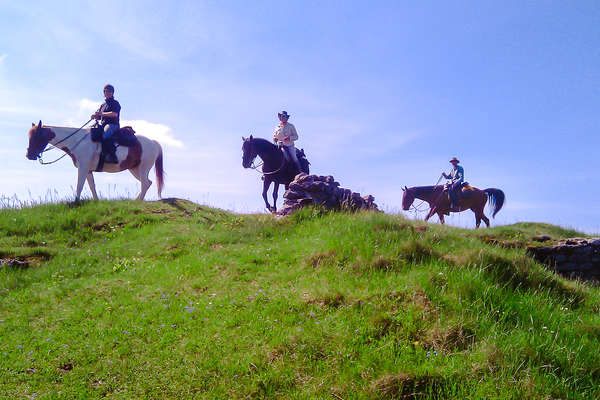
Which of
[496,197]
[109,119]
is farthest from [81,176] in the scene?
[496,197]

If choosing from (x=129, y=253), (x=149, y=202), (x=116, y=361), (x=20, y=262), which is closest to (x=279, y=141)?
(x=149, y=202)

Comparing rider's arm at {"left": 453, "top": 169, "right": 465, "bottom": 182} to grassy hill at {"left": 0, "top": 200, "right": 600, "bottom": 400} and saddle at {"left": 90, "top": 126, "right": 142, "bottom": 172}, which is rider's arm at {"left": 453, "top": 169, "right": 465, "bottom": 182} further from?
saddle at {"left": 90, "top": 126, "right": 142, "bottom": 172}

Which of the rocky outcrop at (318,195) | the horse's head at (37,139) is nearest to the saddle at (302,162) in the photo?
the rocky outcrop at (318,195)

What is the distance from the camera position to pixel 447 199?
20281 millimetres

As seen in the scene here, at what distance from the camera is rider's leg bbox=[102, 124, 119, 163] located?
15.1 meters

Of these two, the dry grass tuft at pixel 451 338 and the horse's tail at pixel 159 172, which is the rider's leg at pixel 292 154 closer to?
the horse's tail at pixel 159 172

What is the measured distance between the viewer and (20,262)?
387 inches

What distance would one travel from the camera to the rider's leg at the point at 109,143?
1506cm

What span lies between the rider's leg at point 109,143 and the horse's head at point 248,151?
15.5ft

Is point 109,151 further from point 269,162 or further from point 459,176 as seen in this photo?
point 459,176

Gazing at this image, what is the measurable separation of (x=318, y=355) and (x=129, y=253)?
6.65 meters

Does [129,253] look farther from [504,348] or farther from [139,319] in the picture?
[504,348]

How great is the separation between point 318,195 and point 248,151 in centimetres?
438

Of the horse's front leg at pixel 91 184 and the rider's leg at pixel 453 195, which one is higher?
the rider's leg at pixel 453 195
